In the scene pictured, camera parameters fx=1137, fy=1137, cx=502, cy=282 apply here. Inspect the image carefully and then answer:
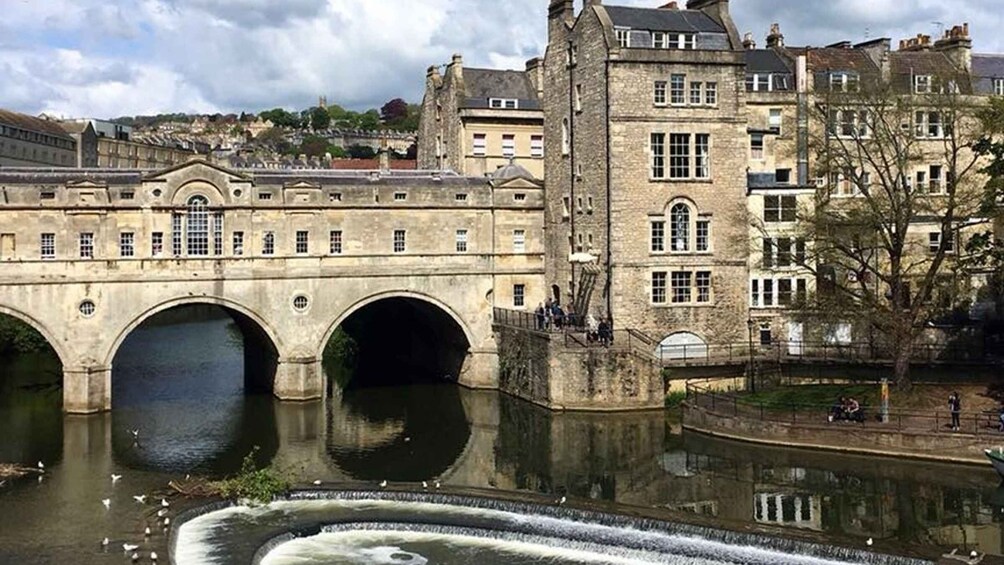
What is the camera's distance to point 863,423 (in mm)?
36000

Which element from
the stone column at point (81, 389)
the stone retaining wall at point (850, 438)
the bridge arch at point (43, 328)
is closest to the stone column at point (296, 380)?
the stone column at point (81, 389)

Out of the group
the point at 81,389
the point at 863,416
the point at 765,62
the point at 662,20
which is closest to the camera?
the point at 863,416

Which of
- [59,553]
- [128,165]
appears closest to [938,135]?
[59,553]

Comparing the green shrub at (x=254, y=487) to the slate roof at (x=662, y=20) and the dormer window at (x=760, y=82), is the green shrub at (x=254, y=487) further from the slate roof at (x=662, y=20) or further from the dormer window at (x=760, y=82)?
the dormer window at (x=760, y=82)

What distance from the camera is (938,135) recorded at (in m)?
51.8

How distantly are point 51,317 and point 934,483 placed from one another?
31626mm

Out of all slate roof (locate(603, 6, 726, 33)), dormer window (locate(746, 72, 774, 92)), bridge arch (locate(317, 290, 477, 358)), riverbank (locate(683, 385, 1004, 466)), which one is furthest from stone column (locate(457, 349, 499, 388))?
dormer window (locate(746, 72, 774, 92))

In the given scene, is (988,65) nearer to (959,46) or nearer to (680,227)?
(959,46)

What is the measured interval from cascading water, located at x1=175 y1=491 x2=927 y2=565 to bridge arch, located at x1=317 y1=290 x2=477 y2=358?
1766 cm

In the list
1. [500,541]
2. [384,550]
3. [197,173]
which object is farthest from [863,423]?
[197,173]

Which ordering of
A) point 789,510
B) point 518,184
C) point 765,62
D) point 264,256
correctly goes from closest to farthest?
point 789,510, point 264,256, point 518,184, point 765,62

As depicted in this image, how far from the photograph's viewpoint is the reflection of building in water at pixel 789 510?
28.9 meters

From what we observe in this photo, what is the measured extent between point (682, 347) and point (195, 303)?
19.6m

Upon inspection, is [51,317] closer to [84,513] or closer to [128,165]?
[84,513]
